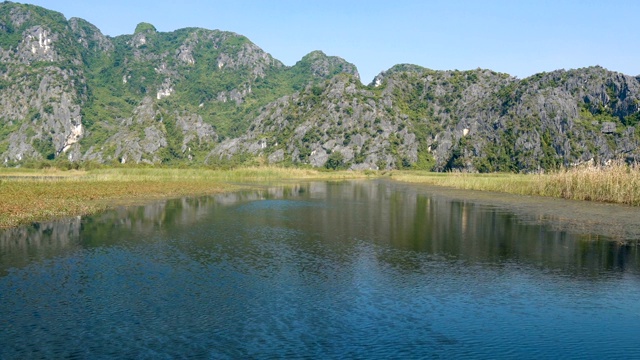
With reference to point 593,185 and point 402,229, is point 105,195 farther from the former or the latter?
point 593,185

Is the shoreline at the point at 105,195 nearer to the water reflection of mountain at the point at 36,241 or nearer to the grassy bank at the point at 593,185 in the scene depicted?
the grassy bank at the point at 593,185

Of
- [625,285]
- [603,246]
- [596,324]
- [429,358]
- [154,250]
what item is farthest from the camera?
[603,246]

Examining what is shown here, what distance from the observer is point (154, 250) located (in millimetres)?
25469

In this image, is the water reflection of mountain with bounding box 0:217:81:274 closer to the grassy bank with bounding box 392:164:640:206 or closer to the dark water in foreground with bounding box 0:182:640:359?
the dark water in foreground with bounding box 0:182:640:359

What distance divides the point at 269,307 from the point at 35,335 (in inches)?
270

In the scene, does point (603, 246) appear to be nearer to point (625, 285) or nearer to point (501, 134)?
point (625, 285)

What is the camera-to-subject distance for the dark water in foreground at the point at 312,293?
42.5 ft

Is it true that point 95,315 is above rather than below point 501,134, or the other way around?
below

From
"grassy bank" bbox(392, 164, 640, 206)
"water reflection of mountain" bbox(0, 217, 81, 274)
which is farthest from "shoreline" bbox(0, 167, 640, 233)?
→ "water reflection of mountain" bbox(0, 217, 81, 274)

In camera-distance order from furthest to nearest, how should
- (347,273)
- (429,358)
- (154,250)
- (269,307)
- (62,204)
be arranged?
(62,204), (154,250), (347,273), (269,307), (429,358)

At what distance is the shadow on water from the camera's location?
25.3m

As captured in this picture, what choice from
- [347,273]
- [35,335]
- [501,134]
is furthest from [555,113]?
[35,335]

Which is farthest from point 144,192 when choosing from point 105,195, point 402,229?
point 402,229

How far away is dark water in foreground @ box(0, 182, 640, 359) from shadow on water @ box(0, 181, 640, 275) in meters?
0.23
